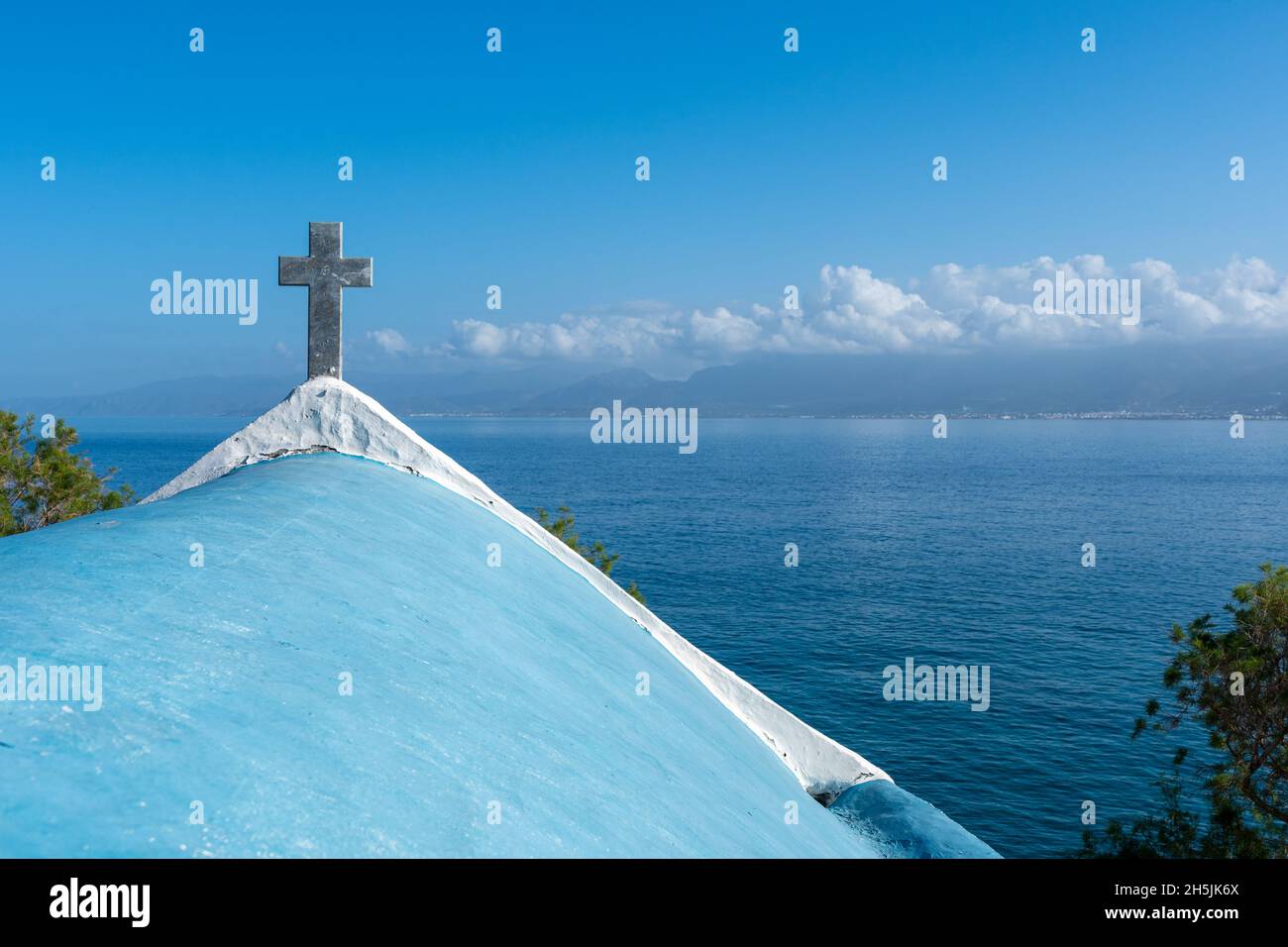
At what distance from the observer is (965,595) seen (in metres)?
Result: 54.1

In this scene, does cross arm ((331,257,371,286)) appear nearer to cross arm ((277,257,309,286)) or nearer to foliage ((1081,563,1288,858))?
cross arm ((277,257,309,286))

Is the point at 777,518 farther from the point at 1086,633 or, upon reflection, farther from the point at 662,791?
the point at 662,791

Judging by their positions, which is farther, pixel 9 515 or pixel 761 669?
pixel 761 669

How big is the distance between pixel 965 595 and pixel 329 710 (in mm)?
55304

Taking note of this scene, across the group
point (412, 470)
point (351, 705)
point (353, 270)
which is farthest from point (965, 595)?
point (351, 705)

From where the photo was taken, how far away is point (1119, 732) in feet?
110

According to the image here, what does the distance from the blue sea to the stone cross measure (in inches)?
991

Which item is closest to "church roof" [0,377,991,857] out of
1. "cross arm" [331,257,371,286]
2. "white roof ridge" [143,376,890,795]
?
"white roof ridge" [143,376,890,795]

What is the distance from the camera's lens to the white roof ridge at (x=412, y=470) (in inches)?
302

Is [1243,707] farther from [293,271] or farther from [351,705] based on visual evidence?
[351,705]

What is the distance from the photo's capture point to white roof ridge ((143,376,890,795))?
25.2 ft
